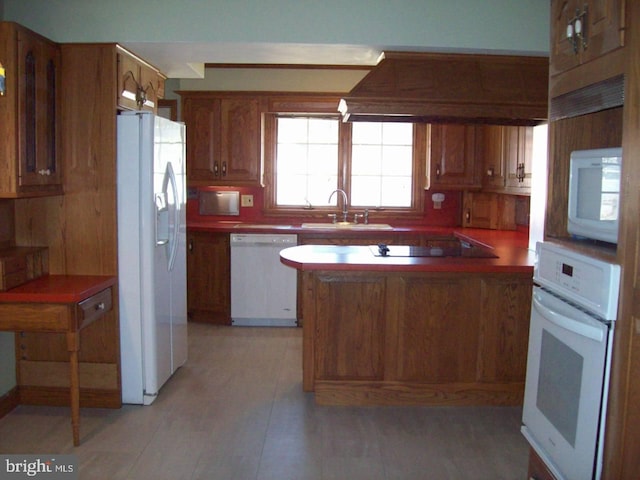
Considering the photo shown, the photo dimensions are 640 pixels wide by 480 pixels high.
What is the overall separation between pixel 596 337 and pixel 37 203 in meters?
3.06

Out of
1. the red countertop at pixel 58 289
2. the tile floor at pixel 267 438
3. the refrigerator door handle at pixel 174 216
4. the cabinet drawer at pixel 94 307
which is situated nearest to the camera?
the tile floor at pixel 267 438

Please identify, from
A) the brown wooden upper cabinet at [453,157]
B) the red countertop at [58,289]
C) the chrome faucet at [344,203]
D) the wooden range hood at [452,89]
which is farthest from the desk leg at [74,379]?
the brown wooden upper cabinet at [453,157]

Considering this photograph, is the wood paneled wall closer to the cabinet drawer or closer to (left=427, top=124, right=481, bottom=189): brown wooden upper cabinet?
the cabinet drawer

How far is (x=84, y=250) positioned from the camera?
3602 millimetres

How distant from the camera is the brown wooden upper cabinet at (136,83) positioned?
141 inches

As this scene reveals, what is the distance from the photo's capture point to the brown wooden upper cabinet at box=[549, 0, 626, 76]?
1.90 m

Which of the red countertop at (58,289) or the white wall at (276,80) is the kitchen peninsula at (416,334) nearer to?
the red countertop at (58,289)

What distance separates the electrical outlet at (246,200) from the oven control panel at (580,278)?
403 cm

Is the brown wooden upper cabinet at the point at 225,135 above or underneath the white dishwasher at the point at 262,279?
above

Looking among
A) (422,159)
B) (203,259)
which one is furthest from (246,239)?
(422,159)

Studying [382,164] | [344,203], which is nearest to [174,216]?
[344,203]

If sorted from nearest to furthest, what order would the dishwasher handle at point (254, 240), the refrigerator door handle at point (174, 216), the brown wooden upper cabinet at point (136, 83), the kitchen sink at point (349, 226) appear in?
the brown wooden upper cabinet at point (136, 83) → the refrigerator door handle at point (174, 216) → the dishwasher handle at point (254, 240) → the kitchen sink at point (349, 226)

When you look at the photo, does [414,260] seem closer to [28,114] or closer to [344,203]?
[28,114]

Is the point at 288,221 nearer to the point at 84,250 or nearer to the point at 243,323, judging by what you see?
the point at 243,323
